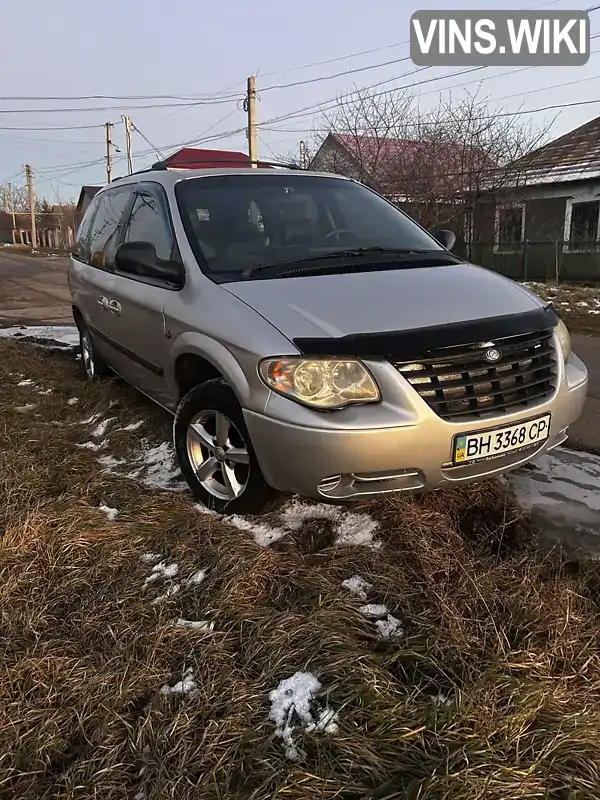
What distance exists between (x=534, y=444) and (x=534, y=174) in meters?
17.4

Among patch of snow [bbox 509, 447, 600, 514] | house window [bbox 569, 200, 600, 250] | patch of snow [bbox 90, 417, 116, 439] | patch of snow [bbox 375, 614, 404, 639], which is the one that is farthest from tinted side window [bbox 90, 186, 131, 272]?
house window [bbox 569, 200, 600, 250]

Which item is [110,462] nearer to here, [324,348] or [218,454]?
→ [218,454]

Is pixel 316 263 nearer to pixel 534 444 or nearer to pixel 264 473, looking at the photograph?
pixel 264 473

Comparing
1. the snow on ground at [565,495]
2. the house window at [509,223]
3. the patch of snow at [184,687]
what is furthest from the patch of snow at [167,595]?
the house window at [509,223]

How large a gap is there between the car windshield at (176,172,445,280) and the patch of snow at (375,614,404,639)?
1732mm

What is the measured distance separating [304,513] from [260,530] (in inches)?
10.5

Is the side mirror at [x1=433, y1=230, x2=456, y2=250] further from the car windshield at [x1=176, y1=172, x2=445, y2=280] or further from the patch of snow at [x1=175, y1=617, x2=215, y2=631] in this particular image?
the patch of snow at [x1=175, y1=617, x2=215, y2=631]

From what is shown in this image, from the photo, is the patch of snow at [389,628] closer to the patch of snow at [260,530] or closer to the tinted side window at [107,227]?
the patch of snow at [260,530]

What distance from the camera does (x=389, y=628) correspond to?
209cm

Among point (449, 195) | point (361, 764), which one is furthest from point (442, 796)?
point (449, 195)

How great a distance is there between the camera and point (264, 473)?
8.45 feet

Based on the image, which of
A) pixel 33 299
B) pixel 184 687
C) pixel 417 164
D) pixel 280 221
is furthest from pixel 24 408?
pixel 417 164

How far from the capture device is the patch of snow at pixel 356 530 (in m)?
2.67

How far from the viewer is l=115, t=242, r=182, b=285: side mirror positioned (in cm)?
320
